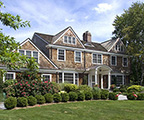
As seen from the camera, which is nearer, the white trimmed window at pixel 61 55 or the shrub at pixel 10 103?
the shrub at pixel 10 103

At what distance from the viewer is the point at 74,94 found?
514 inches

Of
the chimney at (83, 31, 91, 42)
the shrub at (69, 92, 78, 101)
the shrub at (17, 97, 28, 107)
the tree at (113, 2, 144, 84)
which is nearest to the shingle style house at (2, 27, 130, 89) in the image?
the chimney at (83, 31, 91, 42)

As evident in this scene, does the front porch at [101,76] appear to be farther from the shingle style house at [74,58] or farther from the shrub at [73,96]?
the shrub at [73,96]

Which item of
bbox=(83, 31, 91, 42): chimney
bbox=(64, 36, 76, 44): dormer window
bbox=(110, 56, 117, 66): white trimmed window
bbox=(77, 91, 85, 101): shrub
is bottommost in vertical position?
bbox=(77, 91, 85, 101): shrub

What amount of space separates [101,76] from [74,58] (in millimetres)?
5623

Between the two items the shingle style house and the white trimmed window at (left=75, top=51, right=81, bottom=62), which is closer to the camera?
the shingle style house

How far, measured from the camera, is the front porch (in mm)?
23812

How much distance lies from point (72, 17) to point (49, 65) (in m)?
8.55

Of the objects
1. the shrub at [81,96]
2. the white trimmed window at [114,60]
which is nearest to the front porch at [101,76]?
the white trimmed window at [114,60]

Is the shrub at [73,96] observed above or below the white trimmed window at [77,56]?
below

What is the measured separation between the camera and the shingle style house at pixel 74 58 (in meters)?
20.3

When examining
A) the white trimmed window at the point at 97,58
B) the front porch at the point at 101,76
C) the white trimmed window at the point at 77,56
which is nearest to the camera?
the front porch at the point at 101,76

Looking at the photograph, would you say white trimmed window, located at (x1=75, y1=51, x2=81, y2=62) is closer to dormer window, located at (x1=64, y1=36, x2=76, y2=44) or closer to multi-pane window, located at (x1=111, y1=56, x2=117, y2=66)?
dormer window, located at (x1=64, y1=36, x2=76, y2=44)

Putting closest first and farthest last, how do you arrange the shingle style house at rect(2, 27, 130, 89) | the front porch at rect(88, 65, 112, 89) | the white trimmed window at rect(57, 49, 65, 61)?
the shingle style house at rect(2, 27, 130, 89) → the white trimmed window at rect(57, 49, 65, 61) → the front porch at rect(88, 65, 112, 89)
